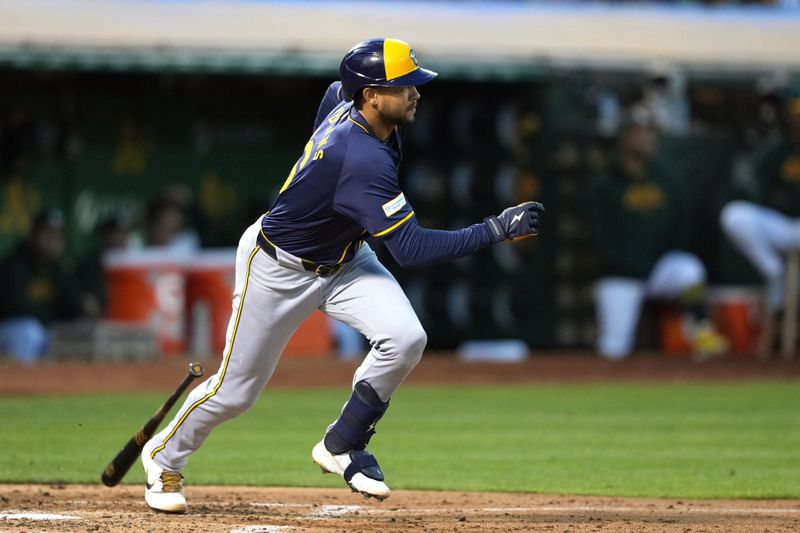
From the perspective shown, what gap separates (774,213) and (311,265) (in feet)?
34.9

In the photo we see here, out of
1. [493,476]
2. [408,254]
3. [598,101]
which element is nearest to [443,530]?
[408,254]

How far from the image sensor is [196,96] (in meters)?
16.2

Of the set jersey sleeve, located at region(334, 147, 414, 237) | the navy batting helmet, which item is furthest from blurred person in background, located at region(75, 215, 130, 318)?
jersey sleeve, located at region(334, 147, 414, 237)

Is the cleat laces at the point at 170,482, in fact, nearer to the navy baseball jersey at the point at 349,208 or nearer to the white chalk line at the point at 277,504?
the white chalk line at the point at 277,504

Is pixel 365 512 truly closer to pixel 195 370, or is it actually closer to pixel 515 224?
pixel 195 370

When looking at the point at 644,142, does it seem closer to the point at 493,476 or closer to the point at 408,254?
the point at 493,476

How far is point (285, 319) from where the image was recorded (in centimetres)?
614

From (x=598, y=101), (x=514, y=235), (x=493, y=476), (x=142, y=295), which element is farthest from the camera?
(x=598, y=101)

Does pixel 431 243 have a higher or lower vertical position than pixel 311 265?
higher

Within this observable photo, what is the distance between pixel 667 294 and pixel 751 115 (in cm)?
246

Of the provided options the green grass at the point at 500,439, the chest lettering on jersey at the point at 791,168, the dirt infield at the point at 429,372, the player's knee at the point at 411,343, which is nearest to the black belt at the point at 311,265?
the player's knee at the point at 411,343

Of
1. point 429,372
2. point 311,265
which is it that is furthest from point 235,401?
point 429,372

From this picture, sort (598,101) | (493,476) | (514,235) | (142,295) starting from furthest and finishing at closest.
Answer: (598,101) < (142,295) < (493,476) < (514,235)

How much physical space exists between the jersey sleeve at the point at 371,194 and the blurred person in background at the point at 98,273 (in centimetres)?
954
